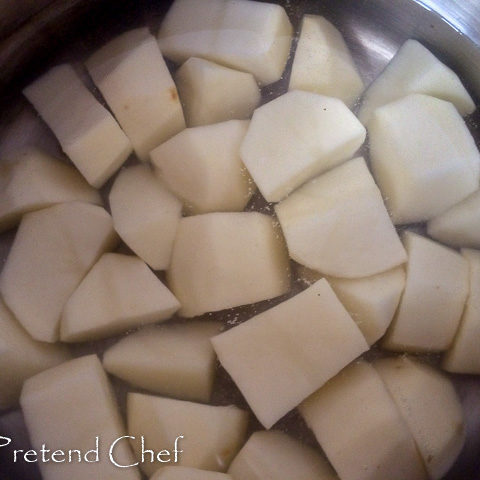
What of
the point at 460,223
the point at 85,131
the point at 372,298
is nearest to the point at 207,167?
the point at 85,131

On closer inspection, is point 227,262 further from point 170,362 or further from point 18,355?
point 18,355

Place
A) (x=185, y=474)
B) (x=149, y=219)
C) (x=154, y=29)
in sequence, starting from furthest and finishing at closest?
(x=154, y=29)
(x=149, y=219)
(x=185, y=474)

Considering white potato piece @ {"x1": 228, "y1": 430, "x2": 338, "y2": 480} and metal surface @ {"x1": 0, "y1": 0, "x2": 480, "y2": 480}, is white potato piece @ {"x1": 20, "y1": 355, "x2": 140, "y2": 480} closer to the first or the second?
white potato piece @ {"x1": 228, "y1": 430, "x2": 338, "y2": 480}

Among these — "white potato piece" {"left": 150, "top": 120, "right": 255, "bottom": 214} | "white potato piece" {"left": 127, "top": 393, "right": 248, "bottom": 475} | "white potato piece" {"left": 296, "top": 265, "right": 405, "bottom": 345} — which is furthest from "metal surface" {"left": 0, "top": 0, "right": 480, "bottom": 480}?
"white potato piece" {"left": 127, "top": 393, "right": 248, "bottom": 475}

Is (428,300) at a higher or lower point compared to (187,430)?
higher

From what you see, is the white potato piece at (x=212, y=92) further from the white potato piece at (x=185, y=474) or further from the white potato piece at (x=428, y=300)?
the white potato piece at (x=185, y=474)

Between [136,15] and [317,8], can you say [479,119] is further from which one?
[136,15]
